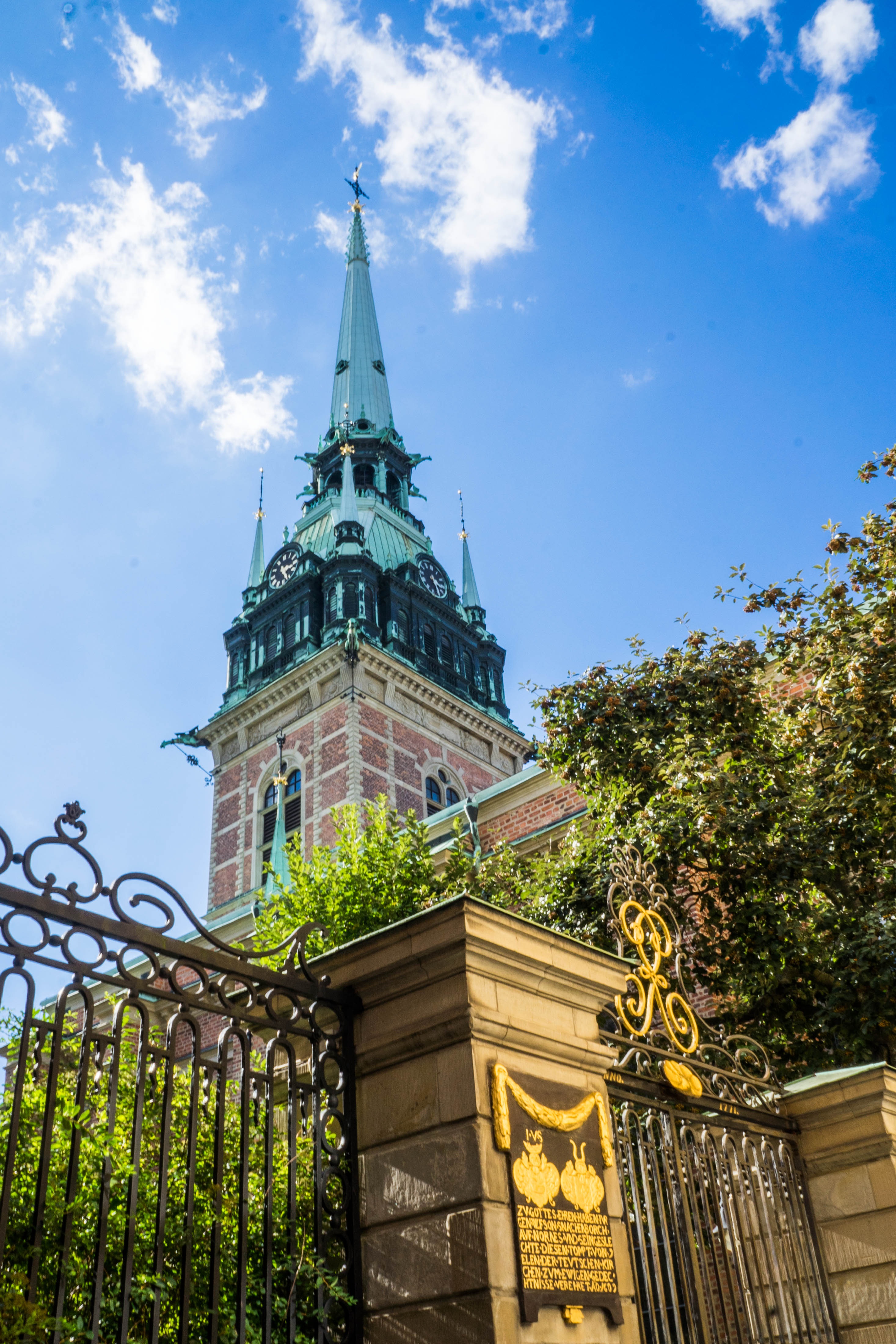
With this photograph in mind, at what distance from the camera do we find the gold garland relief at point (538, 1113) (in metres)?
4.28

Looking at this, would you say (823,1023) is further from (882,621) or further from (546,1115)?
(546,1115)

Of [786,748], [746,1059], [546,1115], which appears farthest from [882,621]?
[546,1115]

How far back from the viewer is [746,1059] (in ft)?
21.1

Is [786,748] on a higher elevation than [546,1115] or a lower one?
higher

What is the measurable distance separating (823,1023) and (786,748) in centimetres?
307

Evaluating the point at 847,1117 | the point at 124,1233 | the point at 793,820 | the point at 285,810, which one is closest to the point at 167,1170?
the point at 124,1233

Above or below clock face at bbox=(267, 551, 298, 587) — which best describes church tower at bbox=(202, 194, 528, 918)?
below

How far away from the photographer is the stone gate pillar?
406 centimetres

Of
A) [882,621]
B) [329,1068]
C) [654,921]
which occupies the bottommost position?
[329,1068]

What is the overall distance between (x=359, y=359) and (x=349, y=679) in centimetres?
2449

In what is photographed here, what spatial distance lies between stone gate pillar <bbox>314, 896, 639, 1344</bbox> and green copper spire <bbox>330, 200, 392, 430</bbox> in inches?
2031

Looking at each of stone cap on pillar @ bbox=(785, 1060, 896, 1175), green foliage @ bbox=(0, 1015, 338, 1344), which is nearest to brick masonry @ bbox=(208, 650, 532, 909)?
stone cap on pillar @ bbox=(785, 1060, 896, 1175)

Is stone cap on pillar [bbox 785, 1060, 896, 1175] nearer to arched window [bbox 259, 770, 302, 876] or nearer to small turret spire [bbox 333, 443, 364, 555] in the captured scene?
arched window [bbox 259, 770, 302, 876]

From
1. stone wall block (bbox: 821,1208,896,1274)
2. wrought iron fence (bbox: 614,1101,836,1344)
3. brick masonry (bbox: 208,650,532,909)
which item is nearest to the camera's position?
wrought iron fence (bbox: 614,1101,836,1344)
